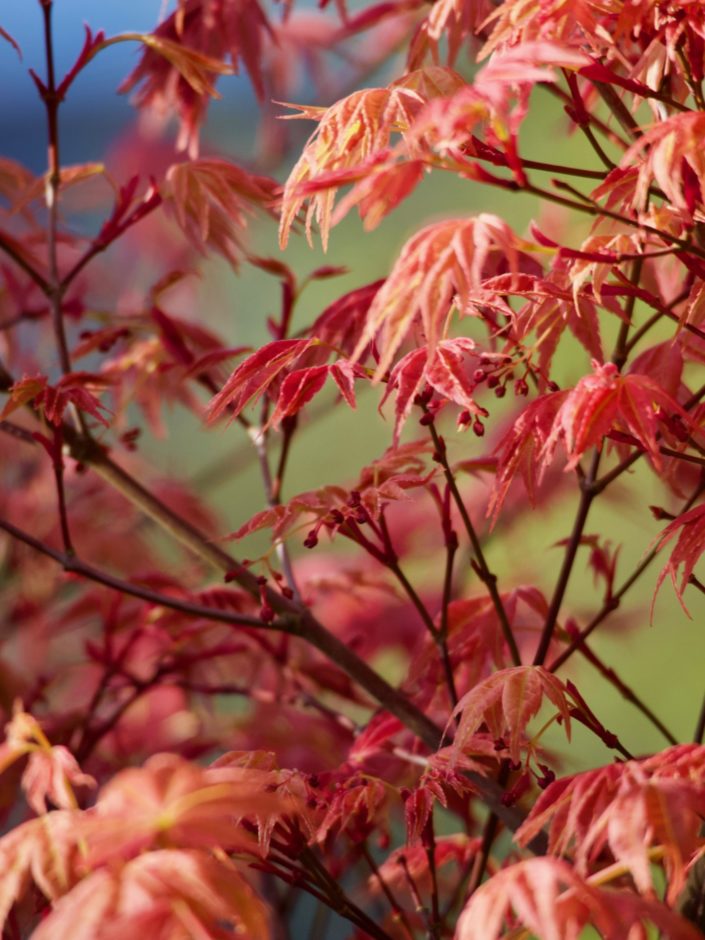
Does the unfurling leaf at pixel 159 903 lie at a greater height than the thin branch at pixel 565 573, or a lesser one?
greater

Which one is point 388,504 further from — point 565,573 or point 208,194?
point 208,194

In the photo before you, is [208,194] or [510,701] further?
[208,194]

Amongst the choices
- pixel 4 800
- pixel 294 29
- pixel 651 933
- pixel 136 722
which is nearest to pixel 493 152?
pixel 651 933

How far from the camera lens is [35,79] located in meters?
0.83

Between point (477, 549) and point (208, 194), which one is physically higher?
point (208, 194)

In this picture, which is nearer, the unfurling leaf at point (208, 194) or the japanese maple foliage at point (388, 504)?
the japanese maple foliage at point (388, 504)

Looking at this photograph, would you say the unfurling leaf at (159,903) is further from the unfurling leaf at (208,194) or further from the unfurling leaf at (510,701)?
the unfurling leaf at (208,194)

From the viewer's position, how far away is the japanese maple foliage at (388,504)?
1.54 ft

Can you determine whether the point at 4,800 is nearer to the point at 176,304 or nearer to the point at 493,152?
the point at 493,152

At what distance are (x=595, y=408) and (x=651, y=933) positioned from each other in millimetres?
415

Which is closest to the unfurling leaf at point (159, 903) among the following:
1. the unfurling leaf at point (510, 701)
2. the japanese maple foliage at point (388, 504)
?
the japanese maple foliage at point (388, 504)

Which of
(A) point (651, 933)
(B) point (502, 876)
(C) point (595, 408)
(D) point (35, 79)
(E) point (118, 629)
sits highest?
(D) point (35, 79)

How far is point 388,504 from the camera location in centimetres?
86

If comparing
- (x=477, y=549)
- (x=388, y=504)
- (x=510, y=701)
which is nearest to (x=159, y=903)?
(x=510, y=701)
